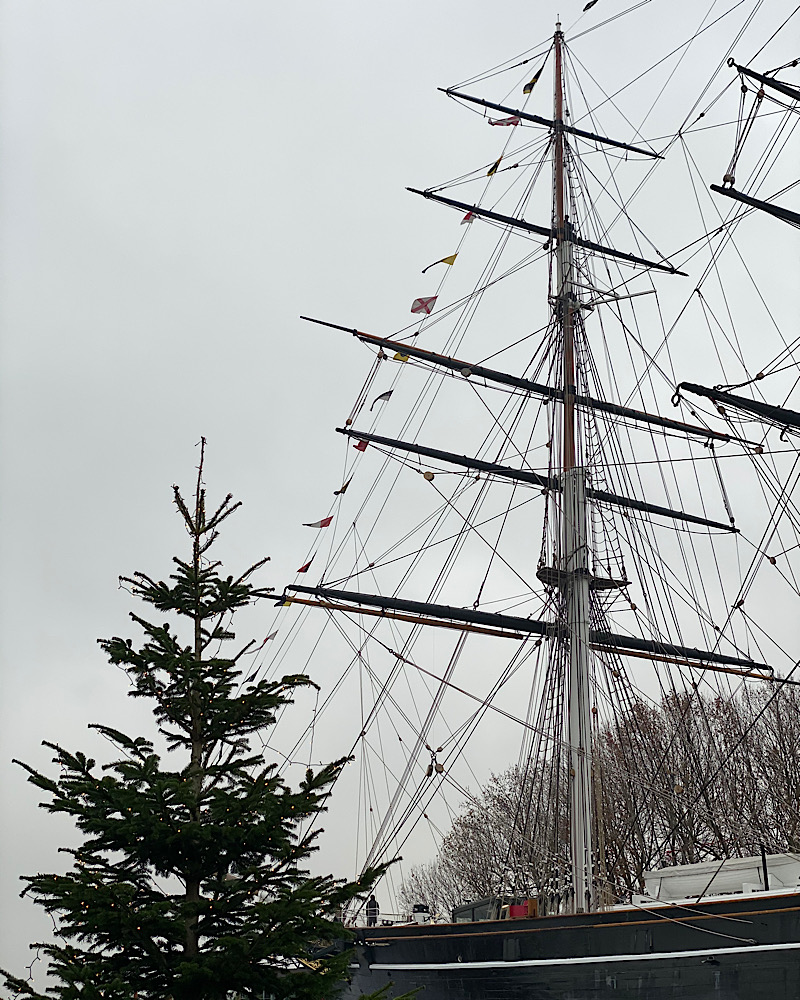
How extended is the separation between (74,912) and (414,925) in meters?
13.8

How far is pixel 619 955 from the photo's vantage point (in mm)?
16641

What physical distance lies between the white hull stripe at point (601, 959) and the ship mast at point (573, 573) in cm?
169

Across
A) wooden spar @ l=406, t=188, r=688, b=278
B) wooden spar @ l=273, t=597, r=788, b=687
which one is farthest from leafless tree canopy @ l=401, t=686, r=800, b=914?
wooden spar @ l=406, t=188, r=688, b=278

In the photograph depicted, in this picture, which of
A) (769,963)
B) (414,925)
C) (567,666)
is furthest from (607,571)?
(769,963)

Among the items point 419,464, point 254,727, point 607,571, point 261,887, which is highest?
point 419,464

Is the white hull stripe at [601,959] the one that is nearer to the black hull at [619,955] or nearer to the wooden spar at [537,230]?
the black hull at [619,955]

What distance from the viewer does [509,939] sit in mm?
Result: 18406

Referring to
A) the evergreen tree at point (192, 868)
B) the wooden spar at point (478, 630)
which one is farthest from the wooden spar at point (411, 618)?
the evergreen tree at point (192, 868)

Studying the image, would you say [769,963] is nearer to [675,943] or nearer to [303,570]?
[675,943]

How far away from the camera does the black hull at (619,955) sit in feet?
48.9

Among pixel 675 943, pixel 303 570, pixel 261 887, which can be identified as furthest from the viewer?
pixel 303 570

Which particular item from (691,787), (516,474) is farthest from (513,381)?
(691,787)

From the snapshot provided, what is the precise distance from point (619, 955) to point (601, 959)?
33cm

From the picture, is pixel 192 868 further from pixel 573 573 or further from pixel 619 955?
pixel 573 573
